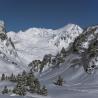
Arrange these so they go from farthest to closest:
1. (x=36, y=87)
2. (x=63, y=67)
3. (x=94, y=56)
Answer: (x=63, y=67)
(x=94, y=56)
(x=36, y=87)

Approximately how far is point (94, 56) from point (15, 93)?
6240 centimetres

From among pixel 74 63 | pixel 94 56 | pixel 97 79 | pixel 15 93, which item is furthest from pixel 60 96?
pixel 74 63

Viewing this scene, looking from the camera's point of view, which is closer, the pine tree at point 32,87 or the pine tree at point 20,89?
the pine tree at point 20,89

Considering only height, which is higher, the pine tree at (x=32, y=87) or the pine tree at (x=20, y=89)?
the pine tree at (x=32, y=87)

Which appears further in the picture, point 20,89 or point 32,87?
point 32,87

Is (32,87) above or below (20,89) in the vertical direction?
above

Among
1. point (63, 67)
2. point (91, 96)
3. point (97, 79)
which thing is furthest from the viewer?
point (63, 67)

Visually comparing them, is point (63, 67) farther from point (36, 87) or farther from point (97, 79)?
point (36, 87)

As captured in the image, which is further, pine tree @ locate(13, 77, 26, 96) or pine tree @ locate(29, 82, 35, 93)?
pine tree @ locate(29, 82, 35, 93)

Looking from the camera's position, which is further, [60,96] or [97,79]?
[97,79]

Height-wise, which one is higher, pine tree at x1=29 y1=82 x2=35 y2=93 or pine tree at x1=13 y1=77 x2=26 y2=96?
pine tree at x1=29 y1=82 x2=35 y2=93

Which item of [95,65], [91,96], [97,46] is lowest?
[91,96]

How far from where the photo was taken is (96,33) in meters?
118

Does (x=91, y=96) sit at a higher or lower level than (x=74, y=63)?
lower
